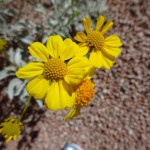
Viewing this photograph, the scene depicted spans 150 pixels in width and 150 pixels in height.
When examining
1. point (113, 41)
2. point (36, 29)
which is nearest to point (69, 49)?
point (113, 41)

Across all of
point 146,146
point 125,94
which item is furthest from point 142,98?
point 146,146

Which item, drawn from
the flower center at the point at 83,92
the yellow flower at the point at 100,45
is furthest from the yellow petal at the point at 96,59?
the flower center at the point at 83,92

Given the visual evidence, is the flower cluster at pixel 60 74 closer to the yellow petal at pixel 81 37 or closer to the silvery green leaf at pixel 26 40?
the yellow petal at pixel 81 37

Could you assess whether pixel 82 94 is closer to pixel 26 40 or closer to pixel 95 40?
pixel 95 40

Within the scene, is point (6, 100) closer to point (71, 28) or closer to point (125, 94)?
point (71, 28)

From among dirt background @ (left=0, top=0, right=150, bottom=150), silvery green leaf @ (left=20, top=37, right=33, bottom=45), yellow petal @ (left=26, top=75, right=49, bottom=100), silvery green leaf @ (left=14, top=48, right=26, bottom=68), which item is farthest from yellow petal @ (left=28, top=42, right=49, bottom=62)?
dirt background @ (left=0, top=0, right=150, bottom=150)
